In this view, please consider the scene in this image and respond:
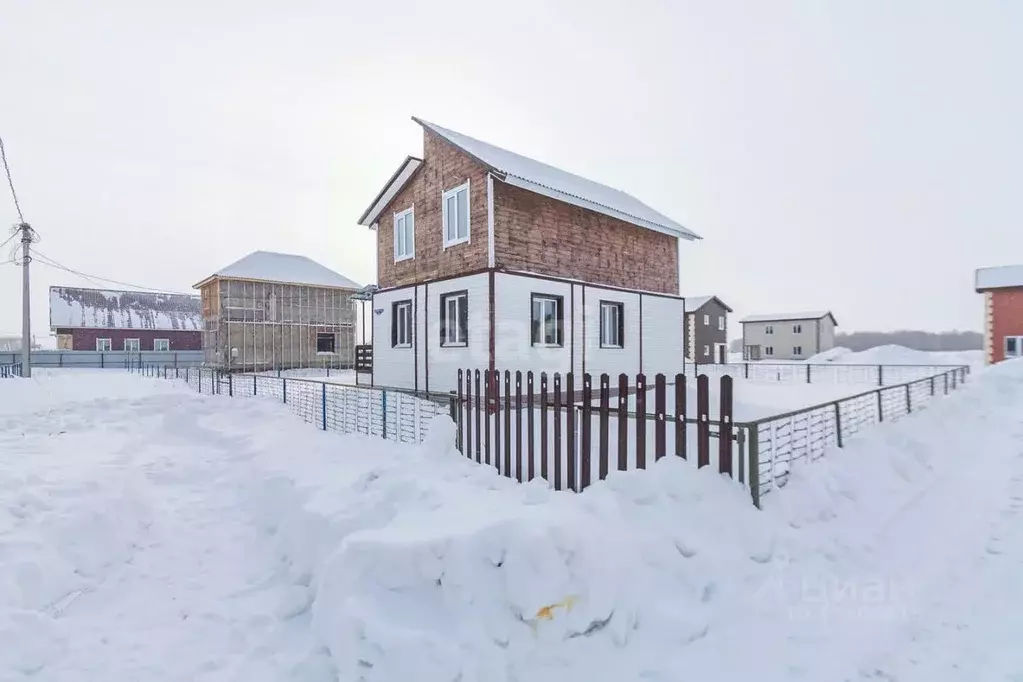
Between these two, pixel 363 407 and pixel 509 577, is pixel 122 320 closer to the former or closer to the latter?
pixel 363 407

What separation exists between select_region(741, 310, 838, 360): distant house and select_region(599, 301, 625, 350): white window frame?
154ft

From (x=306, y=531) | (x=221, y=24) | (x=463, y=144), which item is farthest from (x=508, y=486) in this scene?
(x=221, y=24)

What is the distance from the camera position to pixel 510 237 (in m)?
13.1

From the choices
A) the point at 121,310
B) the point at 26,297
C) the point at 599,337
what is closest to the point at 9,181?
the point at 26,297

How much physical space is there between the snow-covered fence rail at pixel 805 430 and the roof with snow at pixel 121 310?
4507cm

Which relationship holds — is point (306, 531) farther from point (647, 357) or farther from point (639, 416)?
point (647, 357)

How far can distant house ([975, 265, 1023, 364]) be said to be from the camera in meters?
25.8

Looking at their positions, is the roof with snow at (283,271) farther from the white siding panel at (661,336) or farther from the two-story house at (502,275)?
the white siding panel at (661,336)

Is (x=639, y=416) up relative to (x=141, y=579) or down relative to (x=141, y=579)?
up

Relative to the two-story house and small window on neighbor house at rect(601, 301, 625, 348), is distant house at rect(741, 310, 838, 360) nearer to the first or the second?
the two-story house

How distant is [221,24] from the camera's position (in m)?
14.1

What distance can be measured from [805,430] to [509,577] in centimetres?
504

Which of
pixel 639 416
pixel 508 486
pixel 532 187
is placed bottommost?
pixel 508 486

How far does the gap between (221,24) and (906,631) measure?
19.3 metres
